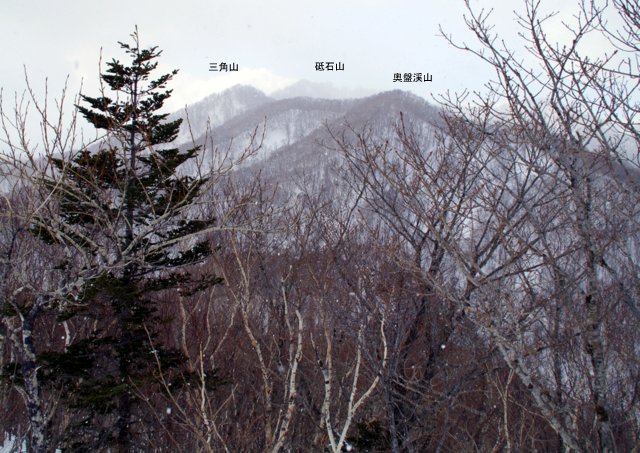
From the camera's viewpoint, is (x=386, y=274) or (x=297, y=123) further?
(x=297, y=123)

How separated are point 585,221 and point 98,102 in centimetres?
824

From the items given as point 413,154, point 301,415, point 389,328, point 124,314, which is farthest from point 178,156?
point 301,415

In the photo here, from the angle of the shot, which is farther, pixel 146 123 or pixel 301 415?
pixel 301 415

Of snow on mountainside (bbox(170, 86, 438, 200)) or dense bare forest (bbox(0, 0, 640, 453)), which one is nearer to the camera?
dense bare forest (bbox(0, 0, 640, 453))

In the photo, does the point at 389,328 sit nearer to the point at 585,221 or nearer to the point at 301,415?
the point at 585,221

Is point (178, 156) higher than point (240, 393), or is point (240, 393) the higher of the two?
point (178, 156)

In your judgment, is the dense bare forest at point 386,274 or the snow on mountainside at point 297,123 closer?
the dense bare forest at point 386,274

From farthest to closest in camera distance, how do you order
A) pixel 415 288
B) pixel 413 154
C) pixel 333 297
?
pixel 333 297
pixel 415 288
pixel 413 154

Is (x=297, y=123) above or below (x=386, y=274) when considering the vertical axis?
above

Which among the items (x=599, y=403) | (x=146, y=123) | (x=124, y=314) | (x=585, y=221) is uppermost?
(x=146, y=123)

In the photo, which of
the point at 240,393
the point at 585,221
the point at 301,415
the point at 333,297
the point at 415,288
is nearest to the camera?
the point at 585,221

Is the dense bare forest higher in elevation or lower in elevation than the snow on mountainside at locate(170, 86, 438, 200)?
lower

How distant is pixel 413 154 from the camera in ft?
18.2

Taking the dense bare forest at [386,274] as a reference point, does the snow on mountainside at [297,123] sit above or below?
above
